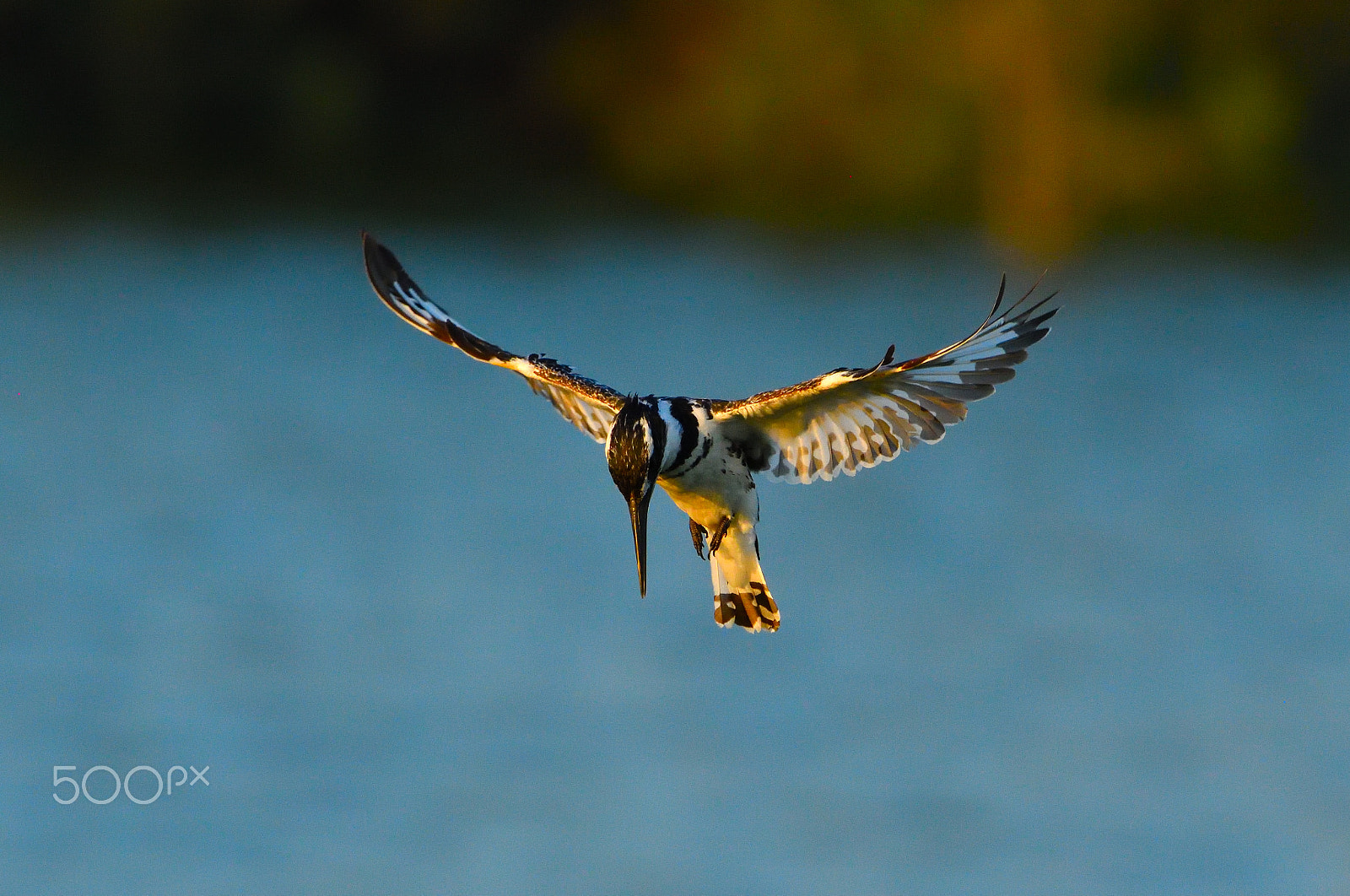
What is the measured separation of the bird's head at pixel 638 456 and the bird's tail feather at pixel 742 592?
0.59 m

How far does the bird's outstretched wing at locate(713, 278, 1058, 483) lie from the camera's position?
3.25m

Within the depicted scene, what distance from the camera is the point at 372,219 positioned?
18281mm

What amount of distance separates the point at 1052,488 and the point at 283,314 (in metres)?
7.41

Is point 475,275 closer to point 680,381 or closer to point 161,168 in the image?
point 680,381

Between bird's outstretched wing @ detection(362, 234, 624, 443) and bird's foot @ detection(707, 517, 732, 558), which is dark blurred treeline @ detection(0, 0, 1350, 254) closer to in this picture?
bird's outstretched wing @ detection(362, 234, 624, 443)

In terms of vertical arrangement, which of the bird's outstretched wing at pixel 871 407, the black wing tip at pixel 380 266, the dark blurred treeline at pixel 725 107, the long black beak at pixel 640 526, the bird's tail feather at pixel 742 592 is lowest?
the long black beak at pixel 640 526

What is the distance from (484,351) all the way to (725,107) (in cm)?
1506

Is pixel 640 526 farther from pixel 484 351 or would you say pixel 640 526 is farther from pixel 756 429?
pixel 484 351

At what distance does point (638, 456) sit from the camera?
312cm

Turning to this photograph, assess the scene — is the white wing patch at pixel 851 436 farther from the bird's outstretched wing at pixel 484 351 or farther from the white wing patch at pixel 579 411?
the white wing patch at pixel 579 411

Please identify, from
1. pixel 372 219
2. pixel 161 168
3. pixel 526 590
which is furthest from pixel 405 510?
pixel 161 168

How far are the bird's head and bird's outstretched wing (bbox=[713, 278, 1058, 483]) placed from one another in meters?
0.21

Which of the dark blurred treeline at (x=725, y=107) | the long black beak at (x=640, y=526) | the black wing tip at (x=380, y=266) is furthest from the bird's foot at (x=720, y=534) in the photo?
the dark blurred treeline at (x=725, y=107)

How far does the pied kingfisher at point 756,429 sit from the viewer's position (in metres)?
3.15
